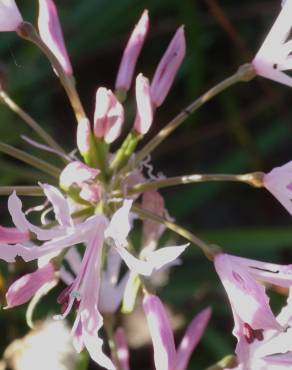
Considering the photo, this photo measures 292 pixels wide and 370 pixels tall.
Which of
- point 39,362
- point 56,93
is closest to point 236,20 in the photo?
point 56,93

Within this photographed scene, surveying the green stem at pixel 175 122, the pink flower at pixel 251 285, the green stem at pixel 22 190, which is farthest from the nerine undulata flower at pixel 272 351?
the green stem at pixel 22 190

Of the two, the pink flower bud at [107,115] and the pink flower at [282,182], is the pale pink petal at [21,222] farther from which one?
the pink flower at [282,182]

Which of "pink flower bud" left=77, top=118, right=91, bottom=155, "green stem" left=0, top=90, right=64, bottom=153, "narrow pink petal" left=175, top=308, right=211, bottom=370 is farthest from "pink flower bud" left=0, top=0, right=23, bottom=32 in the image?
"narrow pink petal" left=175, top=308, right=211, bottom=370

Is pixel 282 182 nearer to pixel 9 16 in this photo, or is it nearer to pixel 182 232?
pixel 182 232

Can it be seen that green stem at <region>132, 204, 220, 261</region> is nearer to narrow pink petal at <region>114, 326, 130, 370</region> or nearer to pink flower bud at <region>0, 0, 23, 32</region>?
narrow pink petal at <region>114, 326, 130, 370</region>

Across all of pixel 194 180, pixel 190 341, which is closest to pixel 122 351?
pixel 190 341

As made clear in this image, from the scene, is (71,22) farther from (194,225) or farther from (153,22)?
(194,225)
